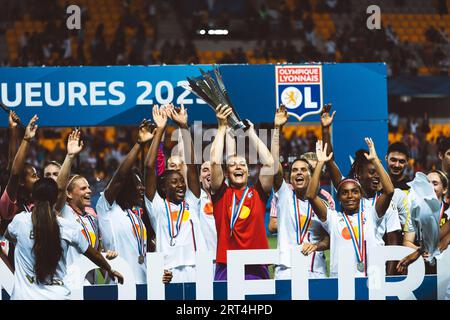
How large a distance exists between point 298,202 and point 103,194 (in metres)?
1.87

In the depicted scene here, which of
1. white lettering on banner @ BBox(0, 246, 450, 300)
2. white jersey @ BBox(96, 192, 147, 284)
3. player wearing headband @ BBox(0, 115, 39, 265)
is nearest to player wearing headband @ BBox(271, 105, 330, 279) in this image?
white lettering on banner @ BBox(0, 246, 450, 300)

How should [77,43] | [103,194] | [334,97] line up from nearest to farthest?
1. [103,194]
2. [334,97]
3. [77,43]

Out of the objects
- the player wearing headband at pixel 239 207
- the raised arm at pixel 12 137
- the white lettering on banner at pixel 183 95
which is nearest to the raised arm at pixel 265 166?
the player wearing headband at pixel 239 207

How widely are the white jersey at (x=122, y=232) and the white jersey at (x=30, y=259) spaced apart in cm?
56

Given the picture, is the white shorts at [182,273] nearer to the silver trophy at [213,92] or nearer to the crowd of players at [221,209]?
the crowd of players at [221,209]

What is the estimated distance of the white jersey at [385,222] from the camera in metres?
8.84

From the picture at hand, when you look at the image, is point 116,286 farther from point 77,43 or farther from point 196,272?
point 77,43

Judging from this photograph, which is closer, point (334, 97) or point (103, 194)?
point (103, 194)

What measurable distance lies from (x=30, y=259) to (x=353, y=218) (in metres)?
3.02

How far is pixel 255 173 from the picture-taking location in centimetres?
1719

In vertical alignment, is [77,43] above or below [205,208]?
above

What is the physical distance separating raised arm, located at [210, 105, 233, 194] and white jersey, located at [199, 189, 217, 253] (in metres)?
0.29

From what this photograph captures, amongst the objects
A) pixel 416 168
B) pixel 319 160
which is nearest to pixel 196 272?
pixel 319 160

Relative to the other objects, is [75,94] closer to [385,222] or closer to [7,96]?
[7,96]
